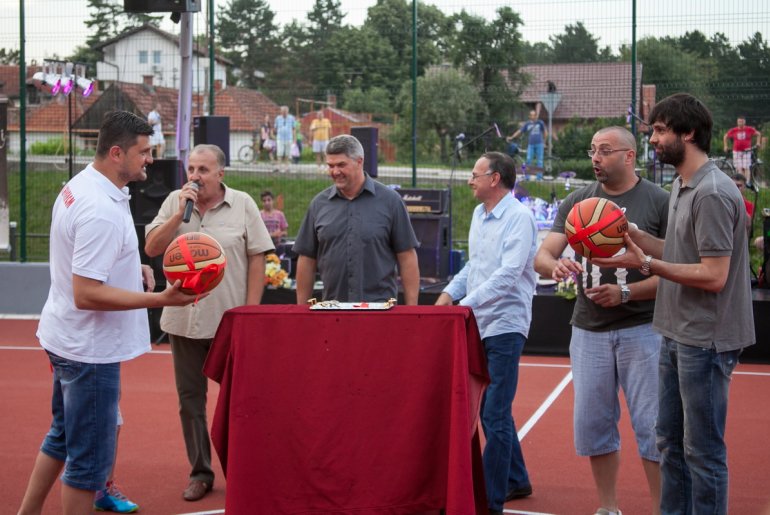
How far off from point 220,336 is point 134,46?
11.5 metres

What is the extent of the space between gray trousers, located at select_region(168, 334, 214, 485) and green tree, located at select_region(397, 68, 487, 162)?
8499 mm

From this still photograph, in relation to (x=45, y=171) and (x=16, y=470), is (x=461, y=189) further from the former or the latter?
(x=16, y=470)

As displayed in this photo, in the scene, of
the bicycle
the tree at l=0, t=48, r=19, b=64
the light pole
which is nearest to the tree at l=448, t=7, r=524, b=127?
the light pole

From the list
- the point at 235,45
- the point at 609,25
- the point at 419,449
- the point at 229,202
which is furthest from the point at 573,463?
the point at 235,45

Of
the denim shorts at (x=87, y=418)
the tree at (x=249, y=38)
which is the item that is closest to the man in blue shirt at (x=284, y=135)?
the tree at (x=249, y=38)

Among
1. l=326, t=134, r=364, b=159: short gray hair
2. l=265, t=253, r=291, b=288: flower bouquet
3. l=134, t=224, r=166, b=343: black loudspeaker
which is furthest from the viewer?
l=265, t=253, r=291, b=288: flower bouquet

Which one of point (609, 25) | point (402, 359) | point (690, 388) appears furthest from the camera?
point (609, 25)

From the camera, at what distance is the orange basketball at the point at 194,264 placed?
4.18 m

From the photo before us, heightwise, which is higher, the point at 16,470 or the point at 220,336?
the point at 220,336

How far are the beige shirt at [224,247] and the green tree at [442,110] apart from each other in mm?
8249

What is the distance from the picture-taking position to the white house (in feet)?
47.2

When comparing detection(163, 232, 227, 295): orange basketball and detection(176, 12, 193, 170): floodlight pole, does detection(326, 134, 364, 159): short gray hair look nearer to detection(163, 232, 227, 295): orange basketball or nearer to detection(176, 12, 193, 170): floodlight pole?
detection(163, 232, 227, 295): orange basketball

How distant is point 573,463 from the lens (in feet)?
21.1

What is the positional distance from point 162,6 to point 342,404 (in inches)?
216
